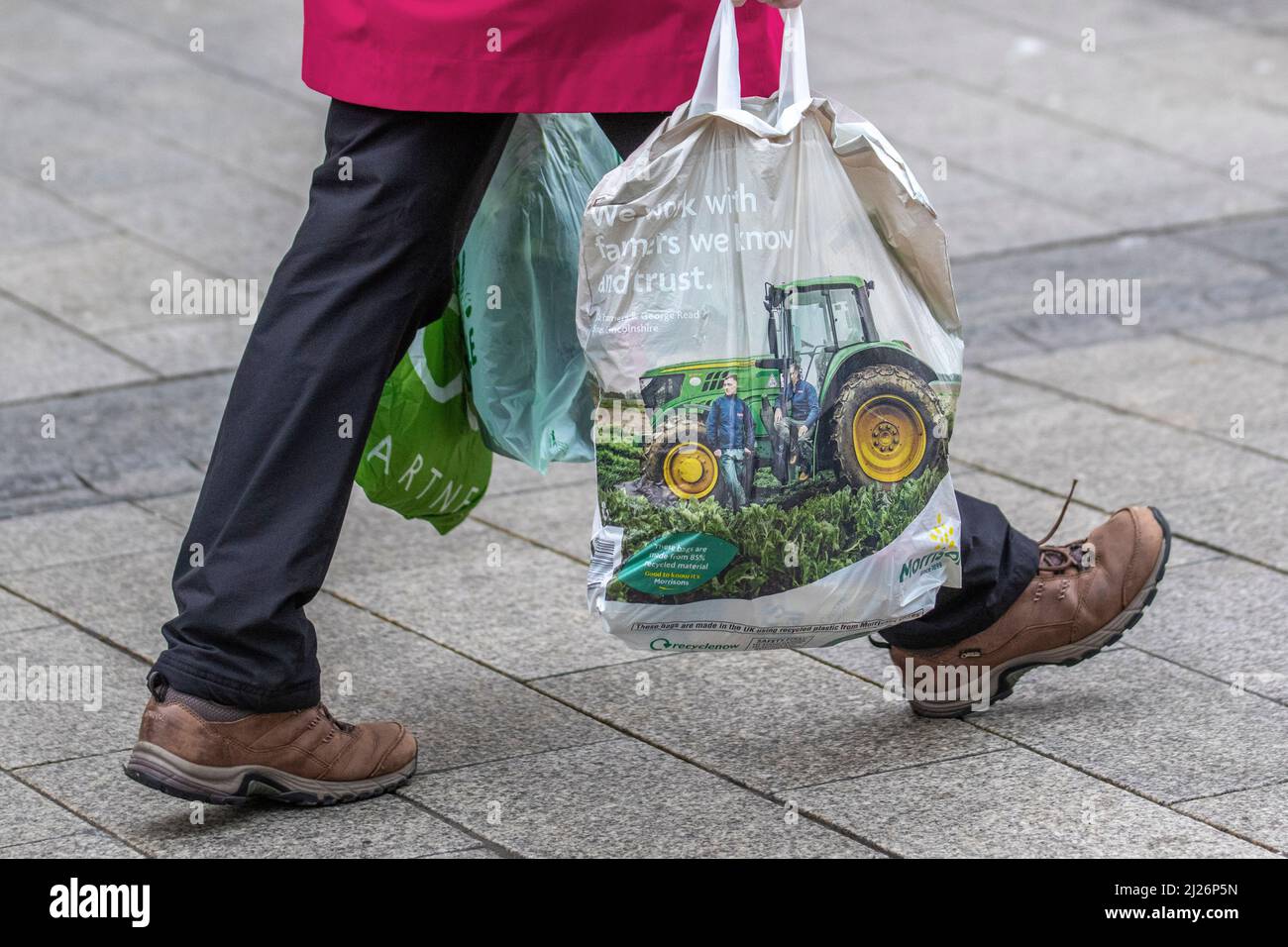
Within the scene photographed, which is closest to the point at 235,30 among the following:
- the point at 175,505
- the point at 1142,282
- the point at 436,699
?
the point at 1142,282

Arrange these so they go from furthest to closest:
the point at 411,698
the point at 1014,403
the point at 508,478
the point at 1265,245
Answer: the point at 1265,245
the point at 1014,403
the point at 508,478
the point at 411,698

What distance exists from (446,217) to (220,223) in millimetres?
3597

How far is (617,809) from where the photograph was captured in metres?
3.18

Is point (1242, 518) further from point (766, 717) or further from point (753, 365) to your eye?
point (753, 365)

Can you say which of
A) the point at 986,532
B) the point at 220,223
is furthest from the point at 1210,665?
the point at 220,223

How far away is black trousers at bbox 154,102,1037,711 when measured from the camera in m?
2.99

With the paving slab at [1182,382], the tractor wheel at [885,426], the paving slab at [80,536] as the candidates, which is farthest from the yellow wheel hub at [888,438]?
the paving slab at [1182,382]

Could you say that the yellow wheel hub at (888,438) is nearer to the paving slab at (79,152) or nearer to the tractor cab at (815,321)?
the tractor cab at (815,321)

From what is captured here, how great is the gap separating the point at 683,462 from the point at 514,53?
65 centimetres

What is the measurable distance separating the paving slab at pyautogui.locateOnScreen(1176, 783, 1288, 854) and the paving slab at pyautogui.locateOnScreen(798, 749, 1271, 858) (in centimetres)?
3

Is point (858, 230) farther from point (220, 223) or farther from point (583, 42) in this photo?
point (220, 223)


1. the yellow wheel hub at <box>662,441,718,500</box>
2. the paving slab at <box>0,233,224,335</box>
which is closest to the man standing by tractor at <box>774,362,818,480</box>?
the yellow wheel hub at <box>662,441,718,500</box>
